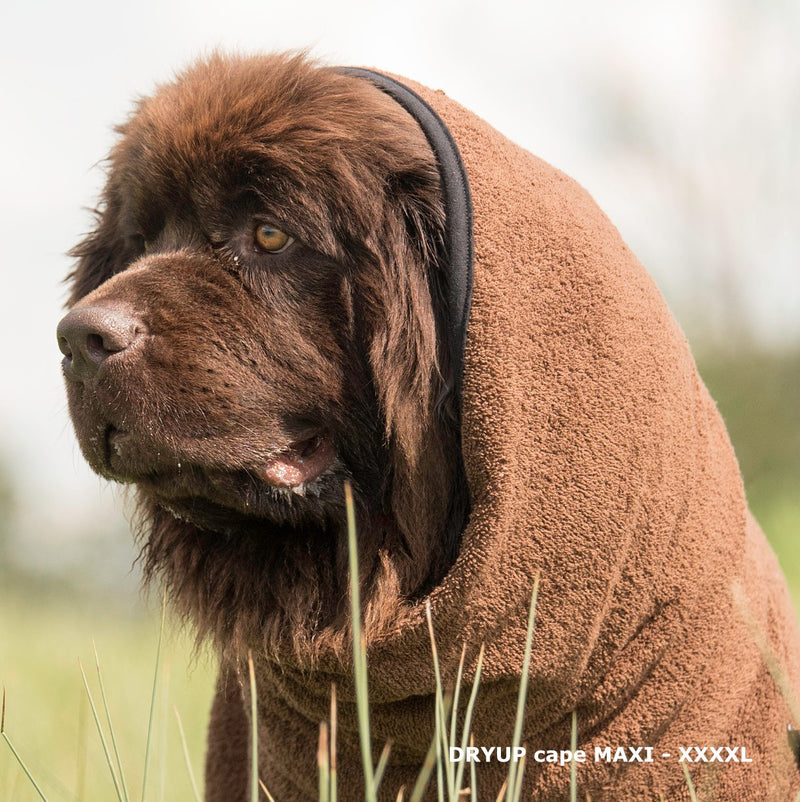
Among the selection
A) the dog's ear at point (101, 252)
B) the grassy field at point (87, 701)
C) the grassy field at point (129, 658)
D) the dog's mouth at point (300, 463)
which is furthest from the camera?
the grassy field at point (87, 701)

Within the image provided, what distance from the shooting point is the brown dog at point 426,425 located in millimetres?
2000

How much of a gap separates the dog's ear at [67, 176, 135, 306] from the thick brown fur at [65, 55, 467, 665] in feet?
1.20

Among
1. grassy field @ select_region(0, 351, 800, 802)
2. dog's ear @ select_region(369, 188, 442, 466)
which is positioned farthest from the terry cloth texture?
grassy field @ select_region(0, 351, 800, 802)

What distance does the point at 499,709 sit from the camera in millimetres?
2133

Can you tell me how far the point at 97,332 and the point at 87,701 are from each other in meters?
2.54

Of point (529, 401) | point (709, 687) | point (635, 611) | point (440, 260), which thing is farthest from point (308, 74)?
point (709, 687)

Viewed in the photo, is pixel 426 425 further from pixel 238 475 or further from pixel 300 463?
pixel 238 475

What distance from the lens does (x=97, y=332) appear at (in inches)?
77.4

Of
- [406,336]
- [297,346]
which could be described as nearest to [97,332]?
[297,346]

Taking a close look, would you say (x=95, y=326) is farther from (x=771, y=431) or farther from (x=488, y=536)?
(x=771, y=431)

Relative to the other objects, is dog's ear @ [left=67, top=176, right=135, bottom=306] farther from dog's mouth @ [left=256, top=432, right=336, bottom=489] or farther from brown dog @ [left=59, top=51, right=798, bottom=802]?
dog's mouth @ [left=256, top=432, right=336, bottom=489]

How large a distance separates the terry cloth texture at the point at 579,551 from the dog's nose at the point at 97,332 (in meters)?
0.69

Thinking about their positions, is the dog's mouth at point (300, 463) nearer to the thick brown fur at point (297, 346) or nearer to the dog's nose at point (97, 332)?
the thick brown fur at point (297, 346)

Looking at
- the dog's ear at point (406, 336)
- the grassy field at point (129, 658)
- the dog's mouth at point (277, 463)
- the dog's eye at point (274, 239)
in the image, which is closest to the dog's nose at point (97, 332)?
the dog's mouth at point (277, 463)
